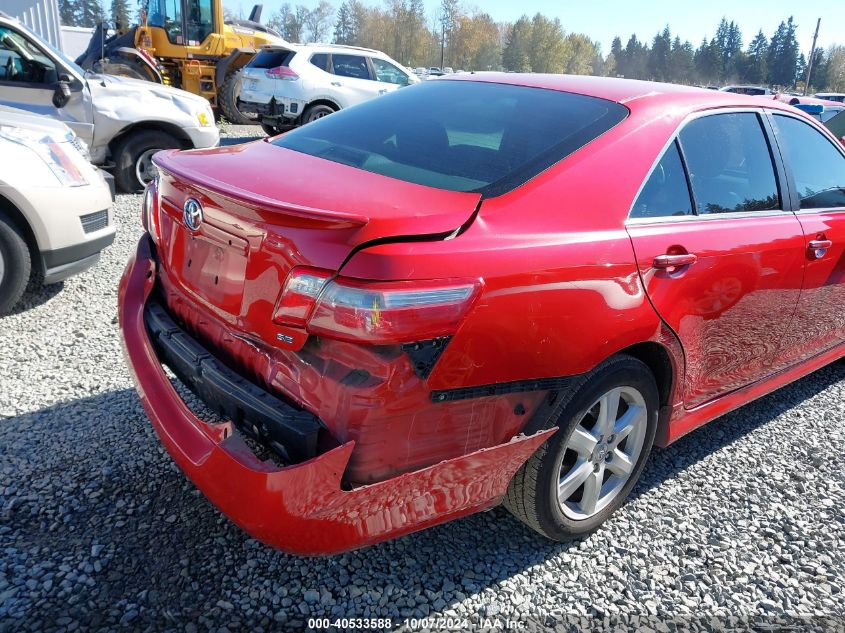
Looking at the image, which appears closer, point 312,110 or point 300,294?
point 300,294

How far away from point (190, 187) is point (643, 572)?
2.12m

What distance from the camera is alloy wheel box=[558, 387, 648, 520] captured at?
240 centimetres

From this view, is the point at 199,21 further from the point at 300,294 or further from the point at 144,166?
the point at 300,294

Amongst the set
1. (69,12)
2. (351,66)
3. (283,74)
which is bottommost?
(283,74)

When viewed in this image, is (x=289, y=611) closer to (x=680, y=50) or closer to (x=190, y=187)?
(x=190, y=187)

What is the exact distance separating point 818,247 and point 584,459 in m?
1.68

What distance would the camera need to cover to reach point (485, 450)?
1.99 metres

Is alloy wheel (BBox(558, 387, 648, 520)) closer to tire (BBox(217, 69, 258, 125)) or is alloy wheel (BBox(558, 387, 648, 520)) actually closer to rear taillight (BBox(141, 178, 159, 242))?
rear taillight (BBox(141, 178, 159, 242))

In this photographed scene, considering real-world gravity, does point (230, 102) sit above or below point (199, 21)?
below

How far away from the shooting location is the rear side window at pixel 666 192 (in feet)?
7.76

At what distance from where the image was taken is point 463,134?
2.60m

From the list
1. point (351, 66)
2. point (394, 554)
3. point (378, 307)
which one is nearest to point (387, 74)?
point (351, 66)

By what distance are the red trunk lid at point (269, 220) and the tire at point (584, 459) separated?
2.52 feet

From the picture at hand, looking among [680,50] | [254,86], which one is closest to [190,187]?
[254,86]
